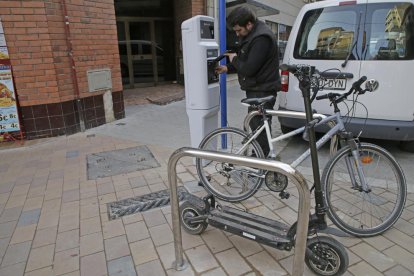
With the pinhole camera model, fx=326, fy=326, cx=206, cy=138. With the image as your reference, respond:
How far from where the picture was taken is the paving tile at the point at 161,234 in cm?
259

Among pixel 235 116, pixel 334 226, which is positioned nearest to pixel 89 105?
pixel 235 116

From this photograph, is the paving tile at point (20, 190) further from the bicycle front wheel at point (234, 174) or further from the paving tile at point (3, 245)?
the bicycle front wheel at point (234, 174)

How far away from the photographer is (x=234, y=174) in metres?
3.18

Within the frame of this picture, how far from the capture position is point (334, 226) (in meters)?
2.68

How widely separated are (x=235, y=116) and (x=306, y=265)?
4.62 metres

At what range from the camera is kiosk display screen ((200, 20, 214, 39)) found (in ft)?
11.1

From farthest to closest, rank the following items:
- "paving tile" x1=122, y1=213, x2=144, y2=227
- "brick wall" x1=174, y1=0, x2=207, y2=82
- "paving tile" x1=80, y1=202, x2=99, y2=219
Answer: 1. "brick wall" x1=174, y1=0, x2=207, y2=82
2. "paving tile" x1=80, y1=202, x2=99, y2=219
3. "paving tile" x1=122, y1=213, x2=144, y2=227

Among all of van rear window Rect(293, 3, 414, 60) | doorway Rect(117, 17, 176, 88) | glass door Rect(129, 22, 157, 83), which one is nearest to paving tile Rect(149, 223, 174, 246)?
van rear window Rect(293, 3, 414, 60)

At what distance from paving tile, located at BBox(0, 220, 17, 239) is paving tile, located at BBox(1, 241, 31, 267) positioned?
0.20m

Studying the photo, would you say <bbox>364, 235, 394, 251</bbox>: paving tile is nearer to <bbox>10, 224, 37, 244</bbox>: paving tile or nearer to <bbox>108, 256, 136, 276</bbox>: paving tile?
<bbox>108, 256, 136, 276</bbox>: paving tile

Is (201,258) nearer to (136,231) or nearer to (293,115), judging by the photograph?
(136,231)

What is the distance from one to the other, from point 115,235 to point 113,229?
3.7 inches

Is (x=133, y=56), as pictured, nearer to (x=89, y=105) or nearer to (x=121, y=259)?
(x=89, y=105)

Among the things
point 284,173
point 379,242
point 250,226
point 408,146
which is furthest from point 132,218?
point 408,146
